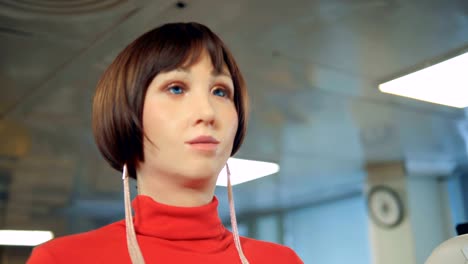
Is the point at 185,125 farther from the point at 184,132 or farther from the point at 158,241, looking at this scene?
the point at 158,241

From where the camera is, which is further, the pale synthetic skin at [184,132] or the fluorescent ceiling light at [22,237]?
the fluorescent ceiling light at [22,237]

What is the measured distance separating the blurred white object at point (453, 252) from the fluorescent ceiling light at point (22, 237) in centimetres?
523

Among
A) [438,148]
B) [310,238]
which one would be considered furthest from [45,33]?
[310,238]

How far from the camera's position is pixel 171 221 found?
73 centimetres

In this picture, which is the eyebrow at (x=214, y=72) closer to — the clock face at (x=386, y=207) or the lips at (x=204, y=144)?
the lips at (x=204, y=144)

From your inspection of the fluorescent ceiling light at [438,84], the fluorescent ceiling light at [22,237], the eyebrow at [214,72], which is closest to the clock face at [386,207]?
the fluorescent ceiling light at [438,84]

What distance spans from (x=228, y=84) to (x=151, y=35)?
14 cm

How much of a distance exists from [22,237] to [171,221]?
213 inches

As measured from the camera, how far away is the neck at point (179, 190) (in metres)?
0.74

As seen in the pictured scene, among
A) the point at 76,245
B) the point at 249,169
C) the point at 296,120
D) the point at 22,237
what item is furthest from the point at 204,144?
the point at 22,237

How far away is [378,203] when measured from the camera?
4.47 m

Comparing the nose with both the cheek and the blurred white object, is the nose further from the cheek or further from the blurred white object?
the blurred white object

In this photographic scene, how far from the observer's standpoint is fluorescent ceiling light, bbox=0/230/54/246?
539 centimetres

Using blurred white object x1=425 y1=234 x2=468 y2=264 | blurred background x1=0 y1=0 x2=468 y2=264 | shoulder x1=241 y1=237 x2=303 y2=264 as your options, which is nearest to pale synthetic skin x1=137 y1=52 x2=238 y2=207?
shoulder x1=241 y1=237 x2=303 y2=264
